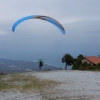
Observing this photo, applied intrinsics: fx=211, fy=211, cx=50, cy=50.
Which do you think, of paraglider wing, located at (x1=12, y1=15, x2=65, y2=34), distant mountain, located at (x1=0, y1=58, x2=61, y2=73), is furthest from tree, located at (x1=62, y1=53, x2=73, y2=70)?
paraglider wing, located at (x1=12, y1=15, x2=65, y2=34)

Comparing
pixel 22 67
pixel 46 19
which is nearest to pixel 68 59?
pixel 22 67

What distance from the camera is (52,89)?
37.8 feet

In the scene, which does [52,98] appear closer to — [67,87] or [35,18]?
[67,87]

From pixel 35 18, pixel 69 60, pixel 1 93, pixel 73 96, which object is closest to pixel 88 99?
pixel 73 96

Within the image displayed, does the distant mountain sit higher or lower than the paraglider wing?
lower

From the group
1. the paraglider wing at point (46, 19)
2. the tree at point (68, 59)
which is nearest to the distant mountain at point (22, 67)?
the tree at point (68, 59)

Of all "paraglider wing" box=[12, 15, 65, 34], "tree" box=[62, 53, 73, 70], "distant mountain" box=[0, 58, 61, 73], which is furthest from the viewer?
"tree" box=[62, 53, 73, 70]

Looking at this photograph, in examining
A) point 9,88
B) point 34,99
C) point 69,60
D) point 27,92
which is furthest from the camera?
point 69,60

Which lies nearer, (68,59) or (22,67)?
(22,67)

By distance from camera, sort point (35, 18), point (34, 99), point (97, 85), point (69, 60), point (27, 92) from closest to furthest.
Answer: point (34, 99) → point (27, 92) → point (97, 85) → point (35, 18) → point (69, 60)

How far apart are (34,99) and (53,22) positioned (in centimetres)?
883

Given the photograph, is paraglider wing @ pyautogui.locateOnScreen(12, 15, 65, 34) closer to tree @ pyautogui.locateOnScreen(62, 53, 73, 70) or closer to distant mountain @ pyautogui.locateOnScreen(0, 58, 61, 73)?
distant mountain @ pyautogui.locateOnScreen(0, 58, 61, 73)

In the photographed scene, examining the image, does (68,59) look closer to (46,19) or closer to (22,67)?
(22,67)

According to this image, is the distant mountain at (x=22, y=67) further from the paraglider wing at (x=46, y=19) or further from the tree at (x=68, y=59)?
the paraglider wing at (x=46, y=19)
